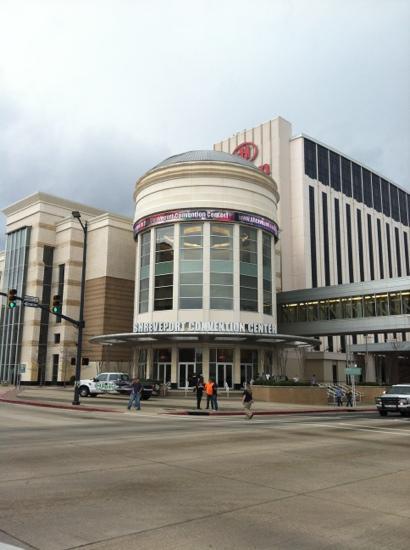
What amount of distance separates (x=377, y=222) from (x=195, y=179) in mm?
54377

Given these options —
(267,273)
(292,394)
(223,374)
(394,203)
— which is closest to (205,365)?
(223,374)

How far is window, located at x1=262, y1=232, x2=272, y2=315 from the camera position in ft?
A: 170

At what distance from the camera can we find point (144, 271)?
5278 centimetres

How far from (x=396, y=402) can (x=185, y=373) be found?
78.9ft

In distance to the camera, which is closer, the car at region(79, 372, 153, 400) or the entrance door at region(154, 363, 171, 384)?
the car at region(79, 372, 153, 400)

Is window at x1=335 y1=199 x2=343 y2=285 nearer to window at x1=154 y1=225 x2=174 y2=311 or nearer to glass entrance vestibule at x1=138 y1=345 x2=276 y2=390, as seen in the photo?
glass entrance vestibule at x1=138 y1=345 x2=276 y2=390

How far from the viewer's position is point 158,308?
4981 centimetres

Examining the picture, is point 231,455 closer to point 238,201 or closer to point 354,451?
point 354,451

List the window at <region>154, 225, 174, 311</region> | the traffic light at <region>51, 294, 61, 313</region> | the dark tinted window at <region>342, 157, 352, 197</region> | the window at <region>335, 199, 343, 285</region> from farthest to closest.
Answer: the dark tinted window at <region>342, 157, 352, 197</region> < the window at <region>335, 199, 343, 285</region> < the window at <region>154, 225, 174, 311</region> < the traffic light at <region>51, 294, 61, 313</region>

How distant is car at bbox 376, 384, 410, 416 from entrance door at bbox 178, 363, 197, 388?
22.4m

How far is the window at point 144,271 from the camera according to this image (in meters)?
52.0

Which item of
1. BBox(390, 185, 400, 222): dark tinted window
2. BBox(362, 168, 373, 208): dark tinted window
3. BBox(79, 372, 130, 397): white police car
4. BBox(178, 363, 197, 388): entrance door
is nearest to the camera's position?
BBox(79, 372, 130, 397): white police car

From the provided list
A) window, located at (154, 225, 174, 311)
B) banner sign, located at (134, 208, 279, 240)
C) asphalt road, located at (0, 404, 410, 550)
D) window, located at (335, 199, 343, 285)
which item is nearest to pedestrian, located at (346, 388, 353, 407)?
window, located at (154, 225, 174, 311)

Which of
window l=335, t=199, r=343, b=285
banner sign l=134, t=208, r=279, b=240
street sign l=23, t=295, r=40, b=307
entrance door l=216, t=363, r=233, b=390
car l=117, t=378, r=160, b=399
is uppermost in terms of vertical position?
window l=335, t=199, r=343, b=285
